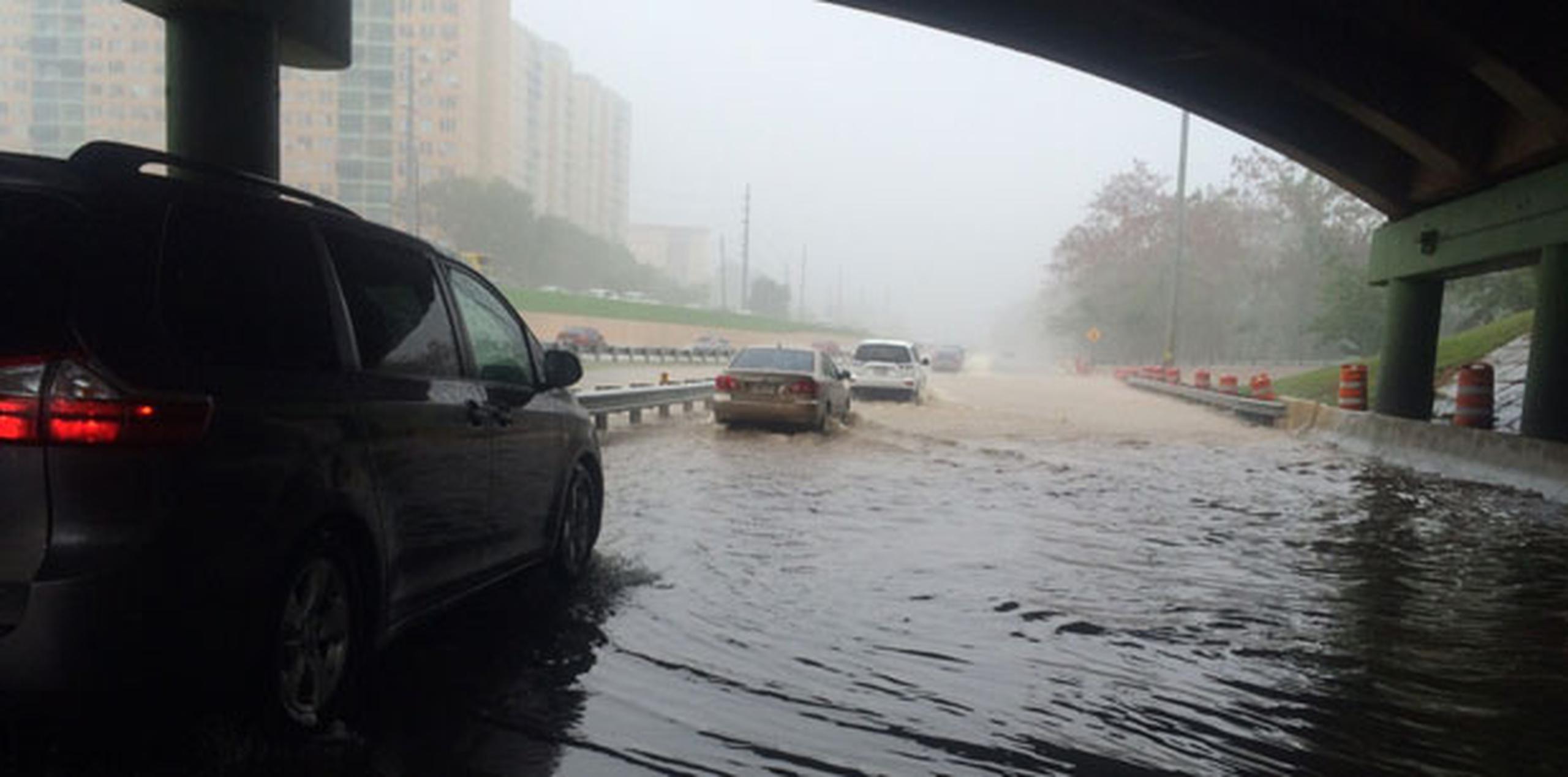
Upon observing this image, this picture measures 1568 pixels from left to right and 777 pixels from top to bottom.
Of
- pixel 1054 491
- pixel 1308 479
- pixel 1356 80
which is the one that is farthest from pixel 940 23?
pixel 1308 479

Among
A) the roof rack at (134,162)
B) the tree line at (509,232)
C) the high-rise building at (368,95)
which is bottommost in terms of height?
the roof rack at (134,162)

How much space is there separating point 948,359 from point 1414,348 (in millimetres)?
38469

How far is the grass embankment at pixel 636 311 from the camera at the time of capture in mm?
57125

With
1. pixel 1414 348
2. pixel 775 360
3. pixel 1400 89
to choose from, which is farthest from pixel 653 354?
pixel 1400 89

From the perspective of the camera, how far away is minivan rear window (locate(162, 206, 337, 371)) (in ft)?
11.0

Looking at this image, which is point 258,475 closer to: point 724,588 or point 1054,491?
point 724,588

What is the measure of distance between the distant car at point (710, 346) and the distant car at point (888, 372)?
25.6m

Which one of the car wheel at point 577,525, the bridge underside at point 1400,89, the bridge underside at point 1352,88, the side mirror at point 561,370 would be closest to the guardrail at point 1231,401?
the bridge underside at point 1352,88

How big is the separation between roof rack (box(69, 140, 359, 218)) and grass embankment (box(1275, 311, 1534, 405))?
24356 millimetres

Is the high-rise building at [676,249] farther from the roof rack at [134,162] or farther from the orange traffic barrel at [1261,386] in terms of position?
the roof rack at [134,162]

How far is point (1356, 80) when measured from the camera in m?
13.2

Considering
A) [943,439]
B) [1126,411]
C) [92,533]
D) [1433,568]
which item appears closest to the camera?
[92,533]

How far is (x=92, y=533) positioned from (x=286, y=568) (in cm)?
61

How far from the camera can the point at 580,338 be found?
156 feet
